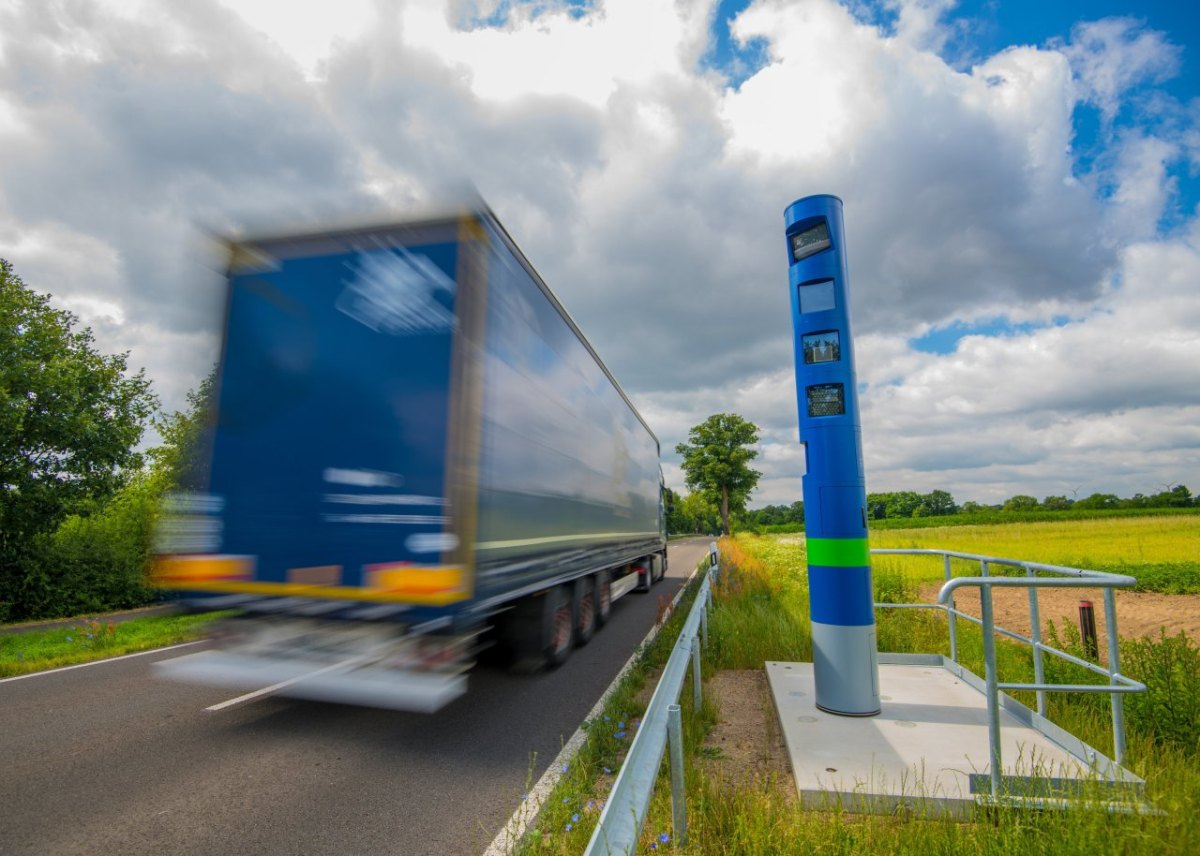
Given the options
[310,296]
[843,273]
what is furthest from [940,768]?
[310,296]

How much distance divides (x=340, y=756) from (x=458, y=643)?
122cm

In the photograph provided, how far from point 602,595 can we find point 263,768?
5.35 meters

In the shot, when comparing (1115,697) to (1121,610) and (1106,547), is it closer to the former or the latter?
(1121,610)

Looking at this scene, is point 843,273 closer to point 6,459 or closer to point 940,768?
point 940,768

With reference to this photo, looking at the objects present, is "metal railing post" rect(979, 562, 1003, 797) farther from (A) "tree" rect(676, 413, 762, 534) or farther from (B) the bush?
(A) "tree" rect(676, 413, 762, 534)

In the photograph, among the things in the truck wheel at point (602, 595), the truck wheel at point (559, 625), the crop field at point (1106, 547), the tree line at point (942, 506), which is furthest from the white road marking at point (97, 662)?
the tree line at point (942, 506)

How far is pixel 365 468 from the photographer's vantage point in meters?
4.29

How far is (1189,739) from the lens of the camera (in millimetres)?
3461

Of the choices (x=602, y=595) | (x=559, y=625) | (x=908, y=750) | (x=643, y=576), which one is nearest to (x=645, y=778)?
(x=908, y=750)

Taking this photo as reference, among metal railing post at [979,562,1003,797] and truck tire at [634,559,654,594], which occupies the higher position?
metal railing post at [979,562,1003,797]

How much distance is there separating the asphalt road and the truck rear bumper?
47 cm

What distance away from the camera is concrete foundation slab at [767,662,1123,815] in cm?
294

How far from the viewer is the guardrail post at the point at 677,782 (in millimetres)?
2564

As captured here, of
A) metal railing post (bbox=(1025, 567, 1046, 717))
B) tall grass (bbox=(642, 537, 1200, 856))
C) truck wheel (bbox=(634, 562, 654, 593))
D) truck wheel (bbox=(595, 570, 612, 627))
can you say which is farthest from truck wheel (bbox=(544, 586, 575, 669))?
truck wheel (bbox=(634, 562, 654, 593))
